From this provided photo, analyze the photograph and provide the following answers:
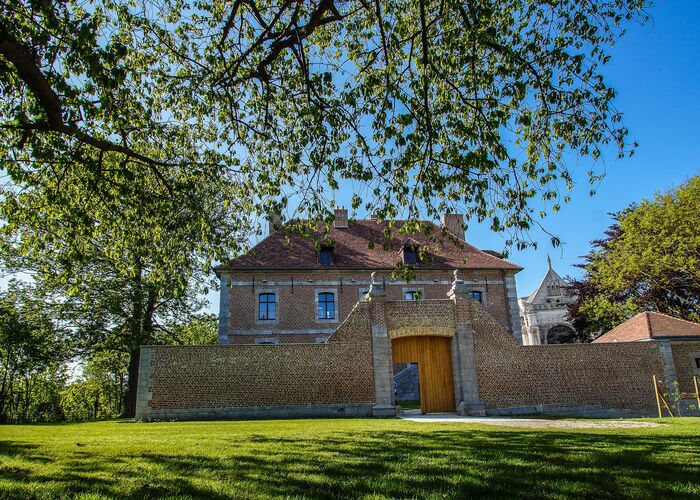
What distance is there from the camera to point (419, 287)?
2436cm

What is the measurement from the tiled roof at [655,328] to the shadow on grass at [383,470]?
12088 mm

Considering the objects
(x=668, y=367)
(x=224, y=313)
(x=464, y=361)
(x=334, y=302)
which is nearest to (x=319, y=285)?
(x=334, y=302)

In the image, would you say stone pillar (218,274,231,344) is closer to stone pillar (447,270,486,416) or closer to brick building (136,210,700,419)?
brick building (136,210,700,419)

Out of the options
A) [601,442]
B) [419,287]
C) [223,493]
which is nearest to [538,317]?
[419,287]

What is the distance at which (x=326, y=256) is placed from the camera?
2408 centimetres

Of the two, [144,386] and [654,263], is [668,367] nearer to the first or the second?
[654,263]

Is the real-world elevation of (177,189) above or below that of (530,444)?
above

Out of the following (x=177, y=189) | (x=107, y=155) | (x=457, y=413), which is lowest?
(x=457, y=413)

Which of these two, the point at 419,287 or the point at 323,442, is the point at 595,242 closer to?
the point at 419,287

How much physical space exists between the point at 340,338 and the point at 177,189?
24.8 feet

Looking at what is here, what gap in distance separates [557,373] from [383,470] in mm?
12821

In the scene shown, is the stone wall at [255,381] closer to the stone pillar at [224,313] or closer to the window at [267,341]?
the stone pillar at [224,313]

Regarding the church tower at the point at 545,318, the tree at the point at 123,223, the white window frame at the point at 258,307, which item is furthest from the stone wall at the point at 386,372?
the church tower at the point at 545,318

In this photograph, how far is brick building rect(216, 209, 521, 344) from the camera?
74.5ft
